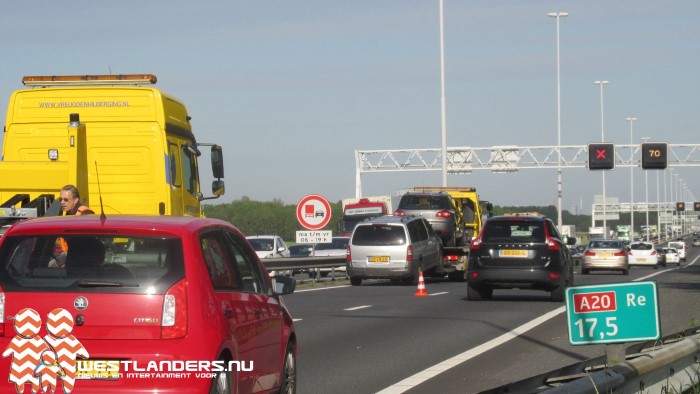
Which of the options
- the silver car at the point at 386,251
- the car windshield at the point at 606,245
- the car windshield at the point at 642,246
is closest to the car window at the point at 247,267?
the silver car at the point at 386,251

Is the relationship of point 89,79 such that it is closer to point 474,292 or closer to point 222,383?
point 474,292

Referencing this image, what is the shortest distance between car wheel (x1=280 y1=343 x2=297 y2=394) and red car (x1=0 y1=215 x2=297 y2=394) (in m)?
1.11

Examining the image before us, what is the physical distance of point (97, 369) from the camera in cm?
712

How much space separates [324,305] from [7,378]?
16146 millimetres

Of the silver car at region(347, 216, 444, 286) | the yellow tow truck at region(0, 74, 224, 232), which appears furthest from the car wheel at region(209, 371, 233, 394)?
the silver car at region(347, 216, 444, 286)

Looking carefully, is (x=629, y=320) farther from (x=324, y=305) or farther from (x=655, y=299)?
(x=324, y=305)

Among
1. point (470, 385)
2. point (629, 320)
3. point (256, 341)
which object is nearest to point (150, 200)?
point (470, 385)

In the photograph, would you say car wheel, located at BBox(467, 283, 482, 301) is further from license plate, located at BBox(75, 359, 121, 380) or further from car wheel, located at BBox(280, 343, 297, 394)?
license plate, located at BBox(75, 359, 121, 380)

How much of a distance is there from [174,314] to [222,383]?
0.49 meters

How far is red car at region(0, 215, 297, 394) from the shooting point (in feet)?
23.4

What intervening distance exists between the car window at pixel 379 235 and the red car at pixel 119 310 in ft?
84.7

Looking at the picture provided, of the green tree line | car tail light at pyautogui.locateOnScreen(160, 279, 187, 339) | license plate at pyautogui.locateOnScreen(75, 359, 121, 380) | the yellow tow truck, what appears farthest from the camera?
the green tree line

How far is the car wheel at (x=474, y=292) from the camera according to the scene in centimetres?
2496

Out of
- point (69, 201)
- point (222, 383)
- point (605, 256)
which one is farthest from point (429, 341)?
point (605, 256)
